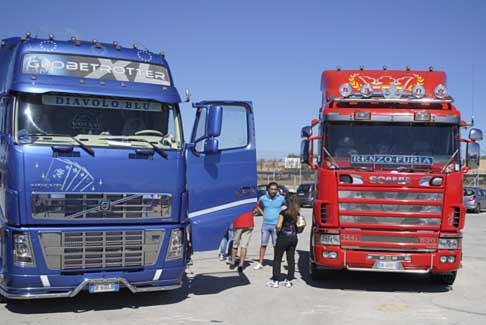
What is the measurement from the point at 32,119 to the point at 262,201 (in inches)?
208

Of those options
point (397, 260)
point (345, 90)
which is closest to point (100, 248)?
point (397, 260)

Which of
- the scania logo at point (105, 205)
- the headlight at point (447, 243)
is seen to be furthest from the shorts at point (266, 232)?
the scania logo at point (105, 205)

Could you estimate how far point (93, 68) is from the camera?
792 cm

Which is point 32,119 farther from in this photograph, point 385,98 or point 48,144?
point 385,98

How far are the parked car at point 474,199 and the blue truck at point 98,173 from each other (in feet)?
82.6

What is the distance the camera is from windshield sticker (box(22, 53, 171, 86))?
762 centimetres

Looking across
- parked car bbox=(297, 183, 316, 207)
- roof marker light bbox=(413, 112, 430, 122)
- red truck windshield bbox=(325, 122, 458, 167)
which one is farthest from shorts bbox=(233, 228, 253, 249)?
parked car bbox=(297, 183, 316, 207)

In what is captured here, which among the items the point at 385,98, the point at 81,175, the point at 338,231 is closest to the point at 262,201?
the point at 338,231

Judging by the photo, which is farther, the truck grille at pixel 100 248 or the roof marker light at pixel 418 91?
the roof marker light at pixel 418 91

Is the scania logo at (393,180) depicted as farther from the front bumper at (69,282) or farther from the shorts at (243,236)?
the front bumper at (69,282)

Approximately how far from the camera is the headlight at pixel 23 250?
7.18 m

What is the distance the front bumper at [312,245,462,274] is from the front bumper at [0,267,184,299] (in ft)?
9.73

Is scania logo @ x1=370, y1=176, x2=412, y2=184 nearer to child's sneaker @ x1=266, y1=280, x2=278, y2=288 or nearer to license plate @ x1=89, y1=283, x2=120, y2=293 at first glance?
child's sneaker @ x1=266, y1=280, x2=278, y2=288

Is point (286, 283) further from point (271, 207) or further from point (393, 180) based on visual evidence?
point (393, 180)
